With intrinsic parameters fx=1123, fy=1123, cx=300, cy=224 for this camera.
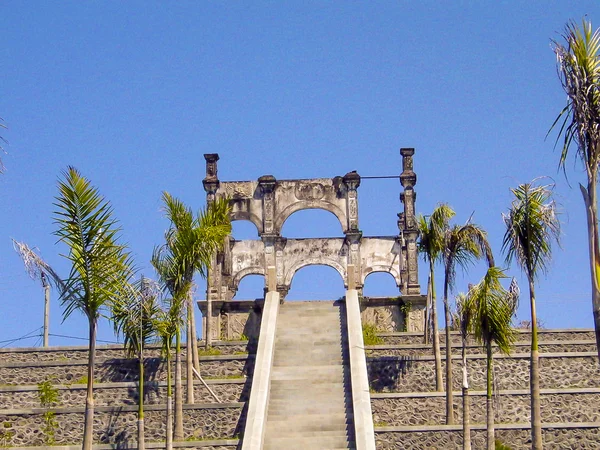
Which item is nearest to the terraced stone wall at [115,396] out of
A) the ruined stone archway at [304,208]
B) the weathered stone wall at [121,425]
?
the weathered stone wall at [121,425]

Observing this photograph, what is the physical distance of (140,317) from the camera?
79.4 feet

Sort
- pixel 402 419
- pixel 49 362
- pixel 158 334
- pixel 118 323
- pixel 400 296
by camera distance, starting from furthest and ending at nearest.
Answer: pixel 400 296 < pixel 49 362 < pixel 402 419 < pixel 158 334 < pixel 118 323

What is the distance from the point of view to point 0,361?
107ft

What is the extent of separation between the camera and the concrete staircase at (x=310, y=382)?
26.0m

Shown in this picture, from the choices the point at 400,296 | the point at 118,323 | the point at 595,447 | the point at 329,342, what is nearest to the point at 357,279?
the point at 400,296

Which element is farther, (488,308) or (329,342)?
(329,342)

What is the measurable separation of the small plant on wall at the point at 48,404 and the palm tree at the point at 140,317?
3.72 metres

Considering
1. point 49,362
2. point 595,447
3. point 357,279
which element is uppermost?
point 357,279

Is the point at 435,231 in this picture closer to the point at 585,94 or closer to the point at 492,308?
the point at 492,308

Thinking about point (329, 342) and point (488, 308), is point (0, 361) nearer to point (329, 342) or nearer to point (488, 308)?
point (329, 342)

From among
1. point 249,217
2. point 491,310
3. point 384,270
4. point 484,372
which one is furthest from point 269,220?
point 491,310

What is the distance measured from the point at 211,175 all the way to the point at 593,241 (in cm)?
2724

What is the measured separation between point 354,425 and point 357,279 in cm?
1477

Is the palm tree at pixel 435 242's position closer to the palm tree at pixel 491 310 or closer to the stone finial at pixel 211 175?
the palm tree at pixel 491 310
